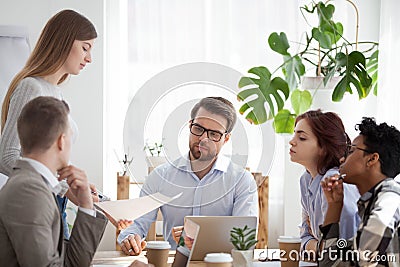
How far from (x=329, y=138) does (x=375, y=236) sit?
0.72 meters

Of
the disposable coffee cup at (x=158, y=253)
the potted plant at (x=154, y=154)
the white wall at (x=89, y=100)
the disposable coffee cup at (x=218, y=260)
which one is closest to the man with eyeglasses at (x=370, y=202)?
the disposable coffee cup at (x=218, y=260)

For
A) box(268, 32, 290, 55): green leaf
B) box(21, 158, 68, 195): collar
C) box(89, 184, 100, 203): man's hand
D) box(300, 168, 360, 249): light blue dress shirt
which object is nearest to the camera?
box(21, 158, 68, 195): collar

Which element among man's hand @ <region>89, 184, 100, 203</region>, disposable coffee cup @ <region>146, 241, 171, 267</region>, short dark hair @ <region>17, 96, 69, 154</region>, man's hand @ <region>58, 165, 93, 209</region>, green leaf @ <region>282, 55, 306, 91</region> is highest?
green leaf @ <region>282, 55, 306, 91</region>

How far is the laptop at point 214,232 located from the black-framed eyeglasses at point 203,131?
68 cm

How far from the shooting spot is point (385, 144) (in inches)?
83.8

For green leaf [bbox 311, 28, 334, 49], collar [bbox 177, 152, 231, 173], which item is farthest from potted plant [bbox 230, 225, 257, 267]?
green leaf [bbox 311, 28, 334, 49]

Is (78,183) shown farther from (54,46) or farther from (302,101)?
(302,101)

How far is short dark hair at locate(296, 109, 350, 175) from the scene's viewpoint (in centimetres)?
252

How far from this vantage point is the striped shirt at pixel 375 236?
186 centimetres

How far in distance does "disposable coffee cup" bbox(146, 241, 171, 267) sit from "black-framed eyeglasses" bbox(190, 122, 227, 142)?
0.69m

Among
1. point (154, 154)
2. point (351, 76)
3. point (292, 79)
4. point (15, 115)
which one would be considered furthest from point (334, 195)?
point (154, 154)

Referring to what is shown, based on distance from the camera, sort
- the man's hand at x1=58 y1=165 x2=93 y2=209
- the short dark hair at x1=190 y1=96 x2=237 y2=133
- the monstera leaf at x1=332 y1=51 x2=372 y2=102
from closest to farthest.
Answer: the man's hand at x1=58 y1=165 x2=93 y2=209 → the short dark hair at x1=190 y1=96 x2=237 y2=133 → the monstera leaf at x1=332 y1=51 x2=372 y2=102

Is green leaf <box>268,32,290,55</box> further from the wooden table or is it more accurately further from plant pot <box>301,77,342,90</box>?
the wooden table

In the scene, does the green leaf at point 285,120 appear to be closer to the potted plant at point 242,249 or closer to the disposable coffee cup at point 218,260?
the potted plant at point 242,249
